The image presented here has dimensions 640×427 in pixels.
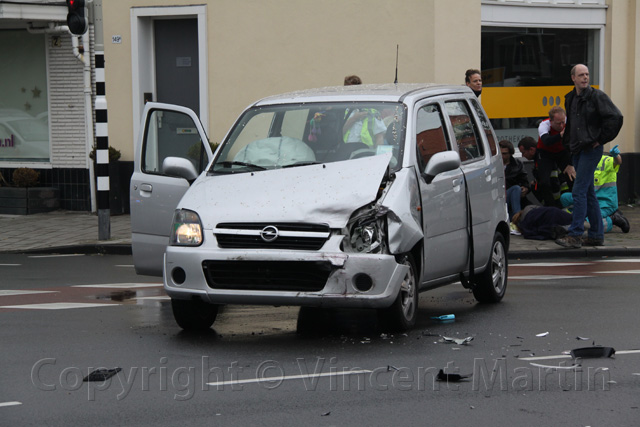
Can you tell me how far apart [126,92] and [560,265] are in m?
9.29

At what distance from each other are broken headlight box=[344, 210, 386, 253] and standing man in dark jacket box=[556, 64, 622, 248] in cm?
639

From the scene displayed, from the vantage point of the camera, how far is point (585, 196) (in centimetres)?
1375

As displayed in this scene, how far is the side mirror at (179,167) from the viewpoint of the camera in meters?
8.88

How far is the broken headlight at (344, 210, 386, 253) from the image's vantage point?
759 cm

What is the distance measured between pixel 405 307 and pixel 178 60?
12.4 meters

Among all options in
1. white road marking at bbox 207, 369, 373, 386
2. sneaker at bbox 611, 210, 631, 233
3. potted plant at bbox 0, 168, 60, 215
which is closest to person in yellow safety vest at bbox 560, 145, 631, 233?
sneaker at bbox 611, 210, 631, 233

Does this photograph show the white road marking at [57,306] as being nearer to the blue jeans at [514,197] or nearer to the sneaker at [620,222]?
the blue jeans at [514,197]

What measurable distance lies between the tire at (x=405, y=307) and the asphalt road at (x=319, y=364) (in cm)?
10

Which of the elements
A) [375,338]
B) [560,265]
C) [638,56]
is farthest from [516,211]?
[375,338]

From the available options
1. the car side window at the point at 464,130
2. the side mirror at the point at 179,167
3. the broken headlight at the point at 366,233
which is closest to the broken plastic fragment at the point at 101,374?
the broken headlight at the point at 366,233

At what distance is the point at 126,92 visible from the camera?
19547 millimetres

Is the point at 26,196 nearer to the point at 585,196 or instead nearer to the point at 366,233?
the point at 585,196

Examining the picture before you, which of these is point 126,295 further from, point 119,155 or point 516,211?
point 119,155

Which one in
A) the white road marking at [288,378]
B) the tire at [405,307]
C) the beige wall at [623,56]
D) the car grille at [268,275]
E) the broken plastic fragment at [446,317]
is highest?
the beige wall at [623,56]
